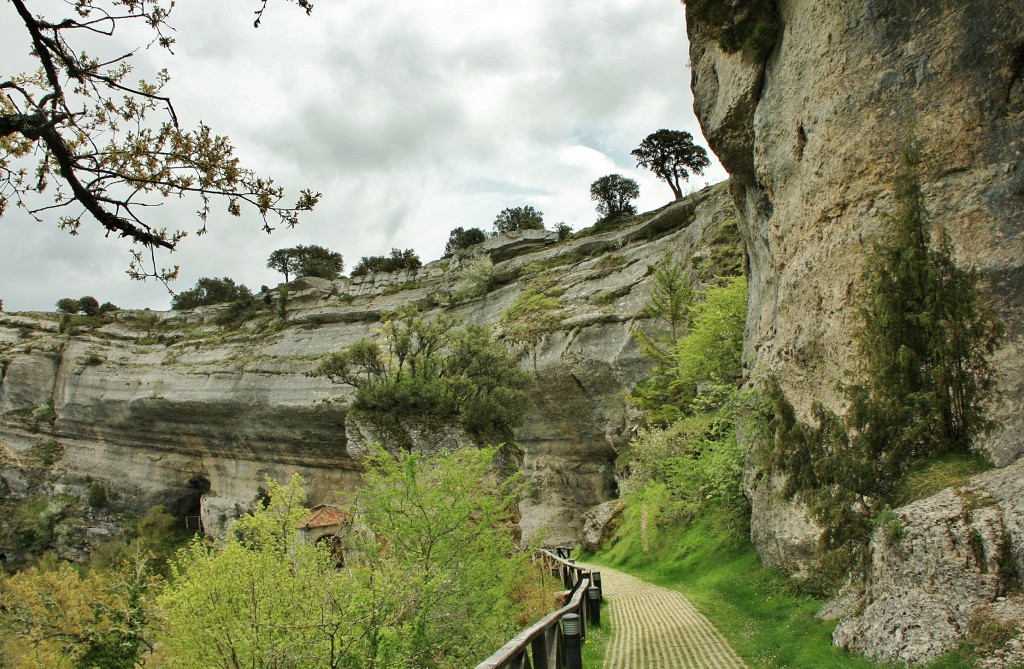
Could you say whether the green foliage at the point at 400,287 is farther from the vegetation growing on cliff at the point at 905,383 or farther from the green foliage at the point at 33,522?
the vegetation growing on cliff at the point at 905,383

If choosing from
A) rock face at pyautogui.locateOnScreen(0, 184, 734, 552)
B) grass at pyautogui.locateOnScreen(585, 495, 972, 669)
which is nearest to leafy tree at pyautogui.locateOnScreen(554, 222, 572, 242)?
rock face at pyautogui.locateOnScreen(0, 184, 734, 552)

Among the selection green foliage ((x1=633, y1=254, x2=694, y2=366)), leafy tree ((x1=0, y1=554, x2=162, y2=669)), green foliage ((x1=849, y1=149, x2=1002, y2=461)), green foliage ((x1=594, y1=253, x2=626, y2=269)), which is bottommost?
leafy tree ((x1=0, y1=554, x2=162, y2=669))

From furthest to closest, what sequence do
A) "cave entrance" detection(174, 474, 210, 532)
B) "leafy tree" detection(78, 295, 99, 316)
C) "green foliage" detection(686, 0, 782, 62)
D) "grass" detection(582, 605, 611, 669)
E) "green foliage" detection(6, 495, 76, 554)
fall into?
"leafy tree" detection(78, 295, 99, 316), "cave entrance" detection(174, 474, 210, 532), "green foliage" detection(6, 495, 76, 554), "green foliage" detection(686, 0, 782, 62), "grass" detection(582, 605, 611, 669)

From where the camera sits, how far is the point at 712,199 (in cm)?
3369

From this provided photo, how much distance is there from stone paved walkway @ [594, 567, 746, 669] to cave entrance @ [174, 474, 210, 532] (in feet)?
150

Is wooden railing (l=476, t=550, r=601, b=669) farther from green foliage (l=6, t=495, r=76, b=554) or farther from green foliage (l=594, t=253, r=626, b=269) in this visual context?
green foliage (l=6, t=495, r=76, b=554)

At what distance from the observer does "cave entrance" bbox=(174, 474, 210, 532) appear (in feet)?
162

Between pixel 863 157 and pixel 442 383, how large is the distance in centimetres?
1957

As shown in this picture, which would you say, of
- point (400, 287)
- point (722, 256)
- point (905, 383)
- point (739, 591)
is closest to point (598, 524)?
point (722, 256)

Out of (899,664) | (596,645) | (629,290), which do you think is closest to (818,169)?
(899,664)

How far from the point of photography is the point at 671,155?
54.8 metres

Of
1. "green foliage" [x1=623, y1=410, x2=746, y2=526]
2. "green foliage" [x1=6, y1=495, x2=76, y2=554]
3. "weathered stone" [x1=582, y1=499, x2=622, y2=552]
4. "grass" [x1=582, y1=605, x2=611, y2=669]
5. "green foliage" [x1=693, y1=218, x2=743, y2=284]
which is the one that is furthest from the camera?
"green foliage" [x1=6, y1=495, x2=76, y2=554]

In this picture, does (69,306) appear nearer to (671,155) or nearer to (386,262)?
(386,262)

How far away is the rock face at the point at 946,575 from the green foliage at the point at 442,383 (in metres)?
20.4
